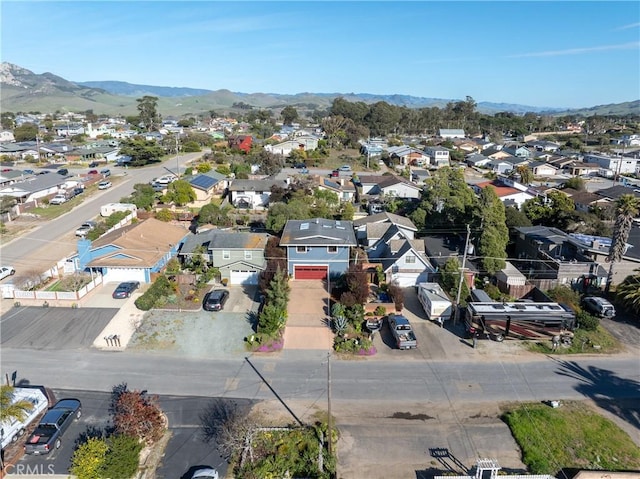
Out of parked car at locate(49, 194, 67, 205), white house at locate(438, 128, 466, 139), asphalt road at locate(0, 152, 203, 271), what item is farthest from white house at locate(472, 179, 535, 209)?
white house at locate(438, 128, 466, 139)

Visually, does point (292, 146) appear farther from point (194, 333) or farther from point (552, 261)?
point (194, 333)

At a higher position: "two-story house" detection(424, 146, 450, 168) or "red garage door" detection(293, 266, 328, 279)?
"two-story house" detection(424, 146, 450, 168)

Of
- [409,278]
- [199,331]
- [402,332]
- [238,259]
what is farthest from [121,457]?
[409,278]

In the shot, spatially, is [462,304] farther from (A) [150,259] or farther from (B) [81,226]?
(B) [81,226]

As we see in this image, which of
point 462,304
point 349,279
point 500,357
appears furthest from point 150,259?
point 500,357

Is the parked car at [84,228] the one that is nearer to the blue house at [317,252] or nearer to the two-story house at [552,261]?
the blue house at [317,252]

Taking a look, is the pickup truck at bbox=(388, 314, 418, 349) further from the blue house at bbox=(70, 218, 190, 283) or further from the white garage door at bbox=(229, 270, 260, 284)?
the blue house at bbox=(70, 218, 190, 283)

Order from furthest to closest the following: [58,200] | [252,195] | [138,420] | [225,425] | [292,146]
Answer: [292,146]
[252,195]
[58,200]
[225,425]
[138,420]
